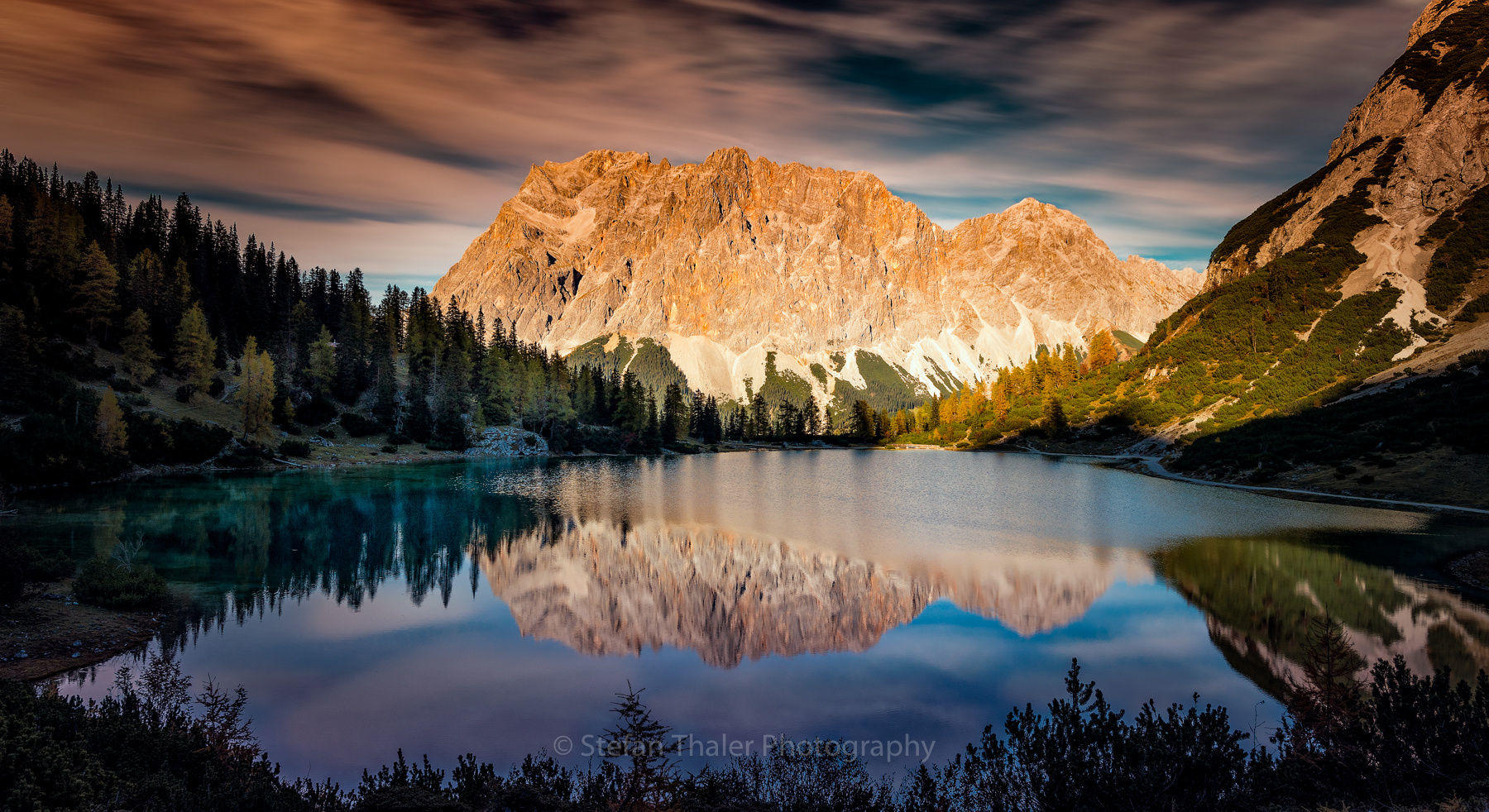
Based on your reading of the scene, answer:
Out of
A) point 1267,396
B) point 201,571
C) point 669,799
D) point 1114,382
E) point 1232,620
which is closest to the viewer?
point 669,799

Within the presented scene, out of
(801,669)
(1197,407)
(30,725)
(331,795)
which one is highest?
(1197,407)

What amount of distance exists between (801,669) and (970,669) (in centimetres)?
469

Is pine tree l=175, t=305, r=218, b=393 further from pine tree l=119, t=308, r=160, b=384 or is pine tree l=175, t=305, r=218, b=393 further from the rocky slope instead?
the rocky slope

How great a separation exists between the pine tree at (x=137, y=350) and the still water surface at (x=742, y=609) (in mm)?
34988

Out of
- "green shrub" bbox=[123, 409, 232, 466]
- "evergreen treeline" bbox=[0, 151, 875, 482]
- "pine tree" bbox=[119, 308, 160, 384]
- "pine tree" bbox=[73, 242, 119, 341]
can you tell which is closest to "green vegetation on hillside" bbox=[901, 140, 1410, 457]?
"evergreen treeline" bbox=[0, 151, 875, 482]

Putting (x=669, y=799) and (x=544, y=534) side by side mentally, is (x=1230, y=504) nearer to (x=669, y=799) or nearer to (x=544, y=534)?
(x=544, y=534)

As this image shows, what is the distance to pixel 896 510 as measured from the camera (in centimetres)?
5312

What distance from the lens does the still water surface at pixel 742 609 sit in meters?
16.8

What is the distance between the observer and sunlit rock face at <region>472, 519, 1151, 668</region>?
23328 mm

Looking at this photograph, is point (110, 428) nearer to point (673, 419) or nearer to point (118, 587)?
point (118, 587)

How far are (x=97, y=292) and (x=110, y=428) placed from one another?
3149 centimetres

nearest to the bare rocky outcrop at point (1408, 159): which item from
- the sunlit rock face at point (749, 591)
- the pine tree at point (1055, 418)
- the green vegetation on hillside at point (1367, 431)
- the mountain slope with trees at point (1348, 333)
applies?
the mountain slope with trees at point (1348, 333)

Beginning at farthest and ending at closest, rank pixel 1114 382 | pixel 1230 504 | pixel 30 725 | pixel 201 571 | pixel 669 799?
pixel 1114 382, pixel 1230 504, pixel 201 571, pixel 669 799, pixel 30 725

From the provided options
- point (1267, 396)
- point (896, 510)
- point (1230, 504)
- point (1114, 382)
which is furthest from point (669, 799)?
point (1114, 382)
